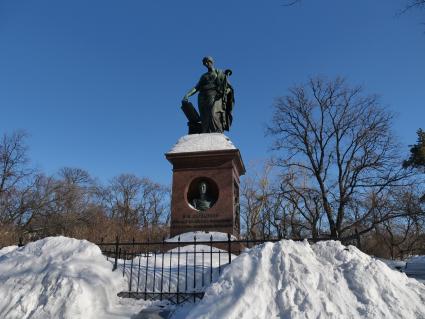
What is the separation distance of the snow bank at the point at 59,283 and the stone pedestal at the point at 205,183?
3.12 meters

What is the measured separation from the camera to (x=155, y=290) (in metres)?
6.13

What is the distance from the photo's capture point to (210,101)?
11.4 metres

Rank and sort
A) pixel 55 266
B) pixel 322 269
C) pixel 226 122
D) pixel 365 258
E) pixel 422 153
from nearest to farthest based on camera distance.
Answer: pixel 322 269
pixel 365 258
pixel 55 266
pixel 226 122
pixel 422 153

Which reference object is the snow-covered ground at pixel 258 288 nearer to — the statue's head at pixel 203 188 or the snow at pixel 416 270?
the statue's head at pixel 203 188

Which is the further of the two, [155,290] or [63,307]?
[155,290]

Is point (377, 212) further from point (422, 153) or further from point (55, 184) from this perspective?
point (55, 184)

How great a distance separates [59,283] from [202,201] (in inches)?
185

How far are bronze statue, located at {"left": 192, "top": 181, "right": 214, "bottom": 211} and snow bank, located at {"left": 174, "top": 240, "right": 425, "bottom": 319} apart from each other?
426 centimetres

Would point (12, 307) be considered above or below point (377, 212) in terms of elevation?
below

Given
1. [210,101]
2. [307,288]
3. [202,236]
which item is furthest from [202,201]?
[307,288]

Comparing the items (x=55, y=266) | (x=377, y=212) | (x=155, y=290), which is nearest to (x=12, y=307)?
(x=55, y=266)

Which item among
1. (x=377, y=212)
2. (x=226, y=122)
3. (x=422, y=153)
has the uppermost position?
(x=422, y=153)

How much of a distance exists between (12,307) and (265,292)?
355 cm

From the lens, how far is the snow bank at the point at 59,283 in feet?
16.4
